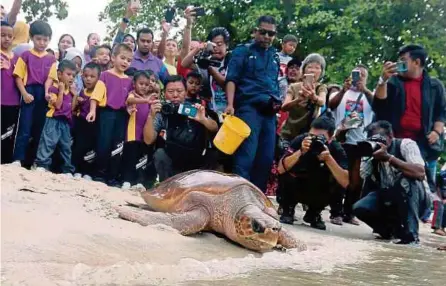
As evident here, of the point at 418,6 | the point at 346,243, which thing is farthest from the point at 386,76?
the point at 418,6

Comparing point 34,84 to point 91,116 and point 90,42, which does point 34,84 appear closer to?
point 91,116

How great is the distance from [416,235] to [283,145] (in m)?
1.65

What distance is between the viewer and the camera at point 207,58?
5.14 m

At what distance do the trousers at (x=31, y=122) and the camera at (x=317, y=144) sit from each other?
2492 mm

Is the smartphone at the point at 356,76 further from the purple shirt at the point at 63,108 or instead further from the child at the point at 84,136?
the purple shirt at the point at 63,108

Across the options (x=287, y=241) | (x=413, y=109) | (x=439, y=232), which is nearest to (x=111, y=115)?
(x=287, y=241)

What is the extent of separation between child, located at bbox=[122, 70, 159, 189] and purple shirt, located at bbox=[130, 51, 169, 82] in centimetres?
44

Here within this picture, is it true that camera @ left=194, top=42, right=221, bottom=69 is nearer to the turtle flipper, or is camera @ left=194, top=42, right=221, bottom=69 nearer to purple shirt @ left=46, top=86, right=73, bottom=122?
purple shirt @ left=46, top=86, right=73, bottom=122

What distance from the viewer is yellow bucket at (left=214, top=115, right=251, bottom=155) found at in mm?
4488

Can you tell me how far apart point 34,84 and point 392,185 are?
3.26 meters

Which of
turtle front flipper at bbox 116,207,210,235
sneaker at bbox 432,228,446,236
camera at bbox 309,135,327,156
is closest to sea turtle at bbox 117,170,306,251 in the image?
turtle front flipper at bbox 116,207,210,235

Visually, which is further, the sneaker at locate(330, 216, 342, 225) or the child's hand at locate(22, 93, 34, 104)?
the sneaker at locate(330, 216, 342, 225)

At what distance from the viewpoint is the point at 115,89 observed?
5238mm

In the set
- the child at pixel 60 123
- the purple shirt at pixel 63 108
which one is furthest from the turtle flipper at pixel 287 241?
the purple shirt at pixel 63 108
